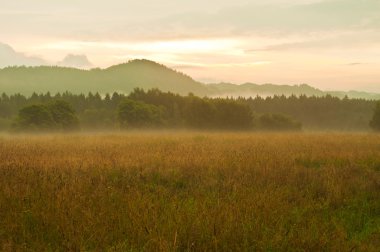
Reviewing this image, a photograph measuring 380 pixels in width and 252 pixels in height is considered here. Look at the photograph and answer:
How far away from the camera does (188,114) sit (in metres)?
71.4

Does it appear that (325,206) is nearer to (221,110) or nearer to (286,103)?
(221,110)

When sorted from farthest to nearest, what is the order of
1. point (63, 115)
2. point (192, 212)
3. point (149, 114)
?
point (149, 114), point (63, 115), point (192, 212)

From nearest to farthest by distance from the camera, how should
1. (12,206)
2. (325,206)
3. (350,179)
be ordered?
(12,206), (325,206), (350,179)

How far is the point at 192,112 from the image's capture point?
70688mm

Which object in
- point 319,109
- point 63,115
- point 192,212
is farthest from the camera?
point 319,109

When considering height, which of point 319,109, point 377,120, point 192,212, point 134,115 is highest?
point 319,109

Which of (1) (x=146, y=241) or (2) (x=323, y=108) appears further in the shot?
(2) (x=323, y=108)

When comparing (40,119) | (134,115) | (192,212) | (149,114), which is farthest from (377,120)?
(192,212)

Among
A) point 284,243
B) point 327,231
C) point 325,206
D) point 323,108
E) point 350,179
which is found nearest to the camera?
point 284,243

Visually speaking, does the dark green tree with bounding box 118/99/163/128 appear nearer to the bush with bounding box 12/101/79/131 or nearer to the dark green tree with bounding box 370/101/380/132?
the bush with bounding box 12/101/79/131

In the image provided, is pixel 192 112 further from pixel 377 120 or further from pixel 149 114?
pixel 377 120

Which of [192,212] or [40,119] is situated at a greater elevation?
[40,119]

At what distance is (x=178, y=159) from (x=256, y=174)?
3.13 m

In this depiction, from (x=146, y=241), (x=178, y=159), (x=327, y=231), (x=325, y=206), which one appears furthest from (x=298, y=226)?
(x=178, y=159)
